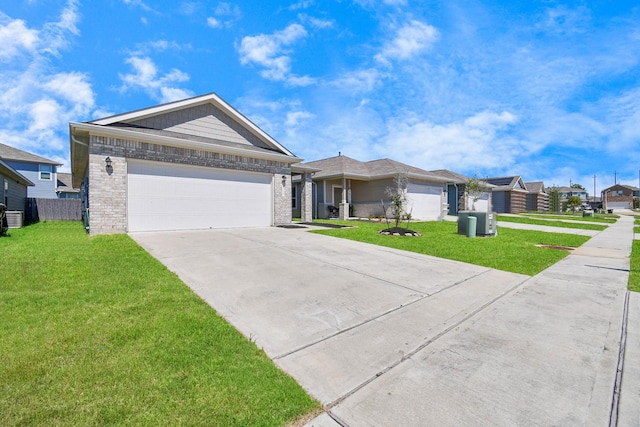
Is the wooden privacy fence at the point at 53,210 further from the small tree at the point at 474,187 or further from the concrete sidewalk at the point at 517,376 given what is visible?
the small tree at the point at 474,187

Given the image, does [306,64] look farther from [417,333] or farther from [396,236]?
[417,333]

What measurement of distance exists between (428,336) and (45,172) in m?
35.3

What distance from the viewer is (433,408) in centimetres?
195

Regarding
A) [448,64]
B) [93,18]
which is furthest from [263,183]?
[448,64]

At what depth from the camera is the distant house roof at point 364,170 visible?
782 inches

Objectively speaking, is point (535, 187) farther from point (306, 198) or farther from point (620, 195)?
point (620, 195)

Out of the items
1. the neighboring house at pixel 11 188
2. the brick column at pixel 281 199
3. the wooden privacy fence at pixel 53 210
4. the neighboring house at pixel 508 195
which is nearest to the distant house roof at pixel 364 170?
the brick column at pixel 281 199

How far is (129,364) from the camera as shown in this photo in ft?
7.61

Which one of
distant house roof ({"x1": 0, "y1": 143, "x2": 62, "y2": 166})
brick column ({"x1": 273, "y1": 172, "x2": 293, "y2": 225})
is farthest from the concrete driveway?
distant house roof ({"x1": 0, "y1": 143, "x2": 62, "y2": 166})

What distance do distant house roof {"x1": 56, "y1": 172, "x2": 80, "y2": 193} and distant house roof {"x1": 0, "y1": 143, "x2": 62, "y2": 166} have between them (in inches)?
198

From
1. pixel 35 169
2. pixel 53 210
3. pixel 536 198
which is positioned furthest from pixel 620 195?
pixel 35 169

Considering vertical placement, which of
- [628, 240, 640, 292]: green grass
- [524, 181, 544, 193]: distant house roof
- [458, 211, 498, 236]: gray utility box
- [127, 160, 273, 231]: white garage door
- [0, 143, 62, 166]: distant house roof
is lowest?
[628, 240, 640, 292]: green grass

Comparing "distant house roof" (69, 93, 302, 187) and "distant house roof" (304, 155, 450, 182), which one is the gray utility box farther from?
"distant house roof" (69, 93, 302, 187)

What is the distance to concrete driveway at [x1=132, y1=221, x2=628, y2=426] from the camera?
2.00m
